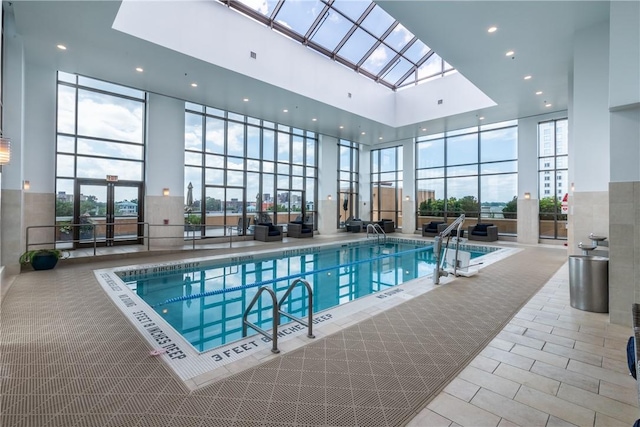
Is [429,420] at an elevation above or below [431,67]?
below

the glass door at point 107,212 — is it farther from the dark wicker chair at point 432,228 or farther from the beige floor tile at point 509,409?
the dark wicker chair at point 432,228

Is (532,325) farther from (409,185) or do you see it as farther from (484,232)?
(409,185)

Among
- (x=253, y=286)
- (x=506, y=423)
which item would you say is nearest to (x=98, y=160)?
(x=253, y=286)

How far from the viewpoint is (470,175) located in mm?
13008

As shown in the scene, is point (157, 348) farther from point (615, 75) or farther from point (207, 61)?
point (207, 61)

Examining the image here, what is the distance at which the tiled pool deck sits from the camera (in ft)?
6.47

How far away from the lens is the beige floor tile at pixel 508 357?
2622 millimetres

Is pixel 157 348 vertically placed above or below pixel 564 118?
below

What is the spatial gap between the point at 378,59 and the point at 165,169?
8.05 meters

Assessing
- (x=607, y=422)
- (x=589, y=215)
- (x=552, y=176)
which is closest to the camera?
(x=607, y=422)

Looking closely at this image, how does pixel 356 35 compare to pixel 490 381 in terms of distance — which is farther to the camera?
pixel 356 35

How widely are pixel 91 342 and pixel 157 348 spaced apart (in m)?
0.73

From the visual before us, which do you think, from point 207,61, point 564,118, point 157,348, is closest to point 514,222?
point 564,118

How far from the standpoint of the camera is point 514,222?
38.6 feet
